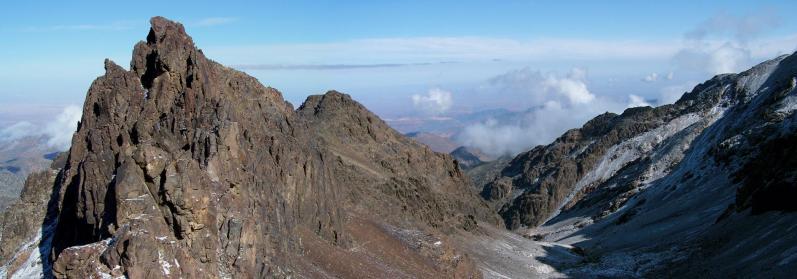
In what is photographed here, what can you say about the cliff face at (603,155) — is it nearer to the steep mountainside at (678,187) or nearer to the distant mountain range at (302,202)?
the steep mountainside at (678,187)

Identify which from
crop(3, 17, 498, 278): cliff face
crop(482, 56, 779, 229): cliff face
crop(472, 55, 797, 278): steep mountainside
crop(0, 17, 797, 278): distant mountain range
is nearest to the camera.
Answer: crop(3, 17, 498, 278): cliff face

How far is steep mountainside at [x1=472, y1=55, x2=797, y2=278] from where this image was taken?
208 ft

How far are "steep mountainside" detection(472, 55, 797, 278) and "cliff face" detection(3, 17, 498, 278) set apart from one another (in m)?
25.7

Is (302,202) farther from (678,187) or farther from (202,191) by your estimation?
(678,187)

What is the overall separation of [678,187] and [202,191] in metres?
88.0

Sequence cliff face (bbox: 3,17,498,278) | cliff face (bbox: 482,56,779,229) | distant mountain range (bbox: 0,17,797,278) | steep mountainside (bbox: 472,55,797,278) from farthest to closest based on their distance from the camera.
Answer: cliff face (bbox: 482,56,779,229) → steep mountainside (bbox: 472,55,797,278) → distant mountain range (bbox: 0,17,797,278) → cliff face (bbox: 3,17,498,278)

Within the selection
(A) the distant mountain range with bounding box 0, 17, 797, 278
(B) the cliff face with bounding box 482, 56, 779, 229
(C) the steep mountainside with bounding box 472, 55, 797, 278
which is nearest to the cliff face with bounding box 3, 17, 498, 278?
(A) the distant mountain range with bounding box 0, 17, 797, 278

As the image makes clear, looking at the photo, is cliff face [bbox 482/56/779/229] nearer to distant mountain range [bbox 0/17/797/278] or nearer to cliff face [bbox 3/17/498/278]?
distant mountain range [bbox 0/17/797/278]

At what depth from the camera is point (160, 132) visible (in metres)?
45.8

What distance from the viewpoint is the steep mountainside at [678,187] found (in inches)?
2491

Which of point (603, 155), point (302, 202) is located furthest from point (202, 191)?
point (603, 155)

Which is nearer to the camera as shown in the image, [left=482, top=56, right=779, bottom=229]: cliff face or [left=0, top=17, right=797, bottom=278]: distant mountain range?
[left=0, top=17, right=797, bottom=278]: distant mountain range

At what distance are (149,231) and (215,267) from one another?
15.2ft

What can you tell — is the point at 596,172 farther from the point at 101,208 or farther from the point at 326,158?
the point at 101,208
